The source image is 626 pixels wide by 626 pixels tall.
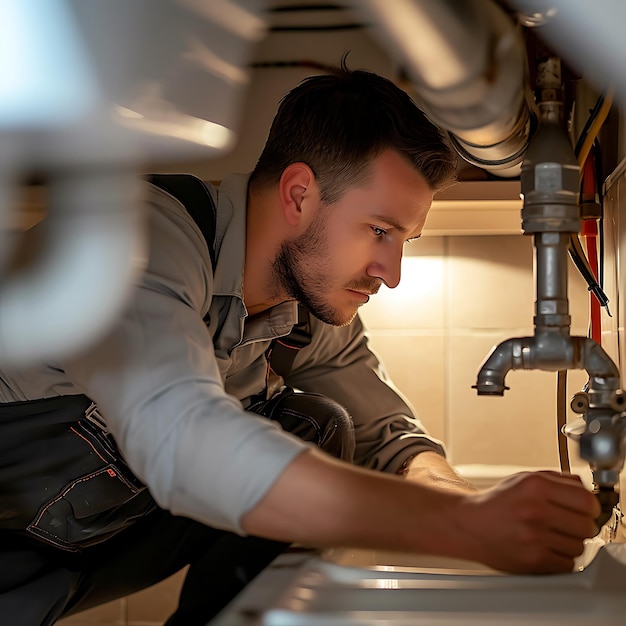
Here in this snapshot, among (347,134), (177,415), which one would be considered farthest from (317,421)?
(177,415)

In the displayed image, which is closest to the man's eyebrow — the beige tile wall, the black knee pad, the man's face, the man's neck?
the man's face

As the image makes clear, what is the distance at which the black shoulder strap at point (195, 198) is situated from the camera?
1004 mm

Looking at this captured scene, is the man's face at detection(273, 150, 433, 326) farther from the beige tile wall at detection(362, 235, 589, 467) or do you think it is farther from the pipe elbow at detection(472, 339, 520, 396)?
the beige tile wall at detection(362, 235, 589, 467)

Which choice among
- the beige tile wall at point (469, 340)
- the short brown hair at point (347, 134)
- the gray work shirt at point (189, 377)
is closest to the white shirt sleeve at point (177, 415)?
the gray work shirt at point (189, 377)

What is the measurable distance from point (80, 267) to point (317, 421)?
0.52 m

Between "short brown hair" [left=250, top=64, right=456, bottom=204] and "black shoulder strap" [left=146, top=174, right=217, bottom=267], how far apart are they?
0.12 m

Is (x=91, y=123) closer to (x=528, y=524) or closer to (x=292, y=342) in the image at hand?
(x=528, y=524)

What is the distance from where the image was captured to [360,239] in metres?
1.07

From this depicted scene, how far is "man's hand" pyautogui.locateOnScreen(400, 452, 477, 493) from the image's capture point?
41.3 inches

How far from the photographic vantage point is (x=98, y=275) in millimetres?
687

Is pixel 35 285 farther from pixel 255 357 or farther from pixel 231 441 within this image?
pixel 255 357

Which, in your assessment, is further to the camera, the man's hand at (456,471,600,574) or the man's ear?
the man's ear

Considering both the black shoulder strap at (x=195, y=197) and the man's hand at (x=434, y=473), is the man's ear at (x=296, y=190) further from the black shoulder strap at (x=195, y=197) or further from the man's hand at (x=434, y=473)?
the man's hand at (x=434, y=473)

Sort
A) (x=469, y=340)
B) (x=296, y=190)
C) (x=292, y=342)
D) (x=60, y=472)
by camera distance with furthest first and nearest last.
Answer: (x=469, y=340) < (x=292, y=342) < (x=296, y=190) < (x=60, y=472)
